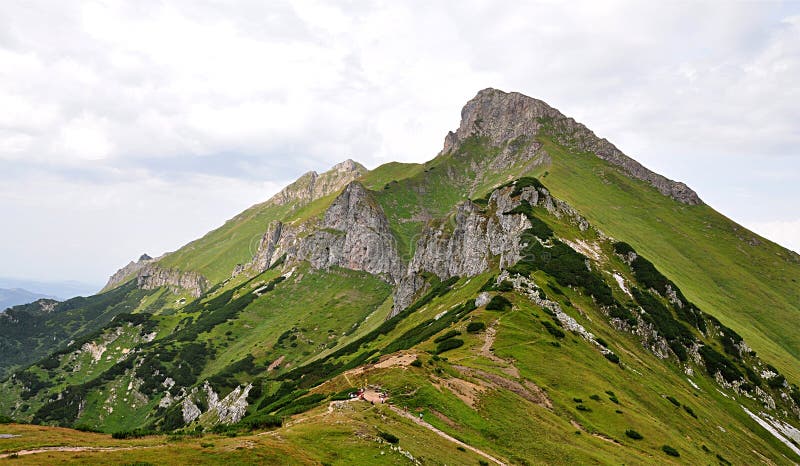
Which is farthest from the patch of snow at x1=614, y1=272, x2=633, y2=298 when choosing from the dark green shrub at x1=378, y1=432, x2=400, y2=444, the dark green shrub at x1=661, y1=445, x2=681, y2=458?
the dark green shrub at x1=378, y1=432, x2=400, y2=444

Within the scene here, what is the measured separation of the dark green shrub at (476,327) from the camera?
7981 centimetres

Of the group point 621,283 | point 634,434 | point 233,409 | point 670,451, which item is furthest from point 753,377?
point 233,409

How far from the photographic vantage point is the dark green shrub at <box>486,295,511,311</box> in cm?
8712

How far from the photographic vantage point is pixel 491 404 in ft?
171

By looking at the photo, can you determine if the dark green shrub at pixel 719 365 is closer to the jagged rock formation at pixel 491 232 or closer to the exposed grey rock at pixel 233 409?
the jagged rock formation at pixel 491 232

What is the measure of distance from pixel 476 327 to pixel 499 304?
1020 cm

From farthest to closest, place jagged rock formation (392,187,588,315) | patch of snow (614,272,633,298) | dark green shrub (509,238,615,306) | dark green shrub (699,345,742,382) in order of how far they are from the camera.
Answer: jagged rock formation (392,187,588,315)
patch of snow (614,272,633,298)
dark green shrub (699,345,742,382)
dark green shrub (509,238,615,306)

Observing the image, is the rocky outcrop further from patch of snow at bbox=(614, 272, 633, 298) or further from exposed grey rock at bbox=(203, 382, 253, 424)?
exposed grey rock at bbox=(203, 382, 253, 424)

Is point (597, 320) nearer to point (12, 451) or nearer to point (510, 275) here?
point (510, 275)

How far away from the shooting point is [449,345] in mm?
75188

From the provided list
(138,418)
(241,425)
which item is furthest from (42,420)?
(241,425)

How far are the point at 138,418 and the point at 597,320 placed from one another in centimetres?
19599

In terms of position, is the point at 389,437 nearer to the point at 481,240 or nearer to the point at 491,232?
the point at 491,232

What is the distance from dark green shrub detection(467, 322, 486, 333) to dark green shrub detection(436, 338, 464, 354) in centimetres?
476
